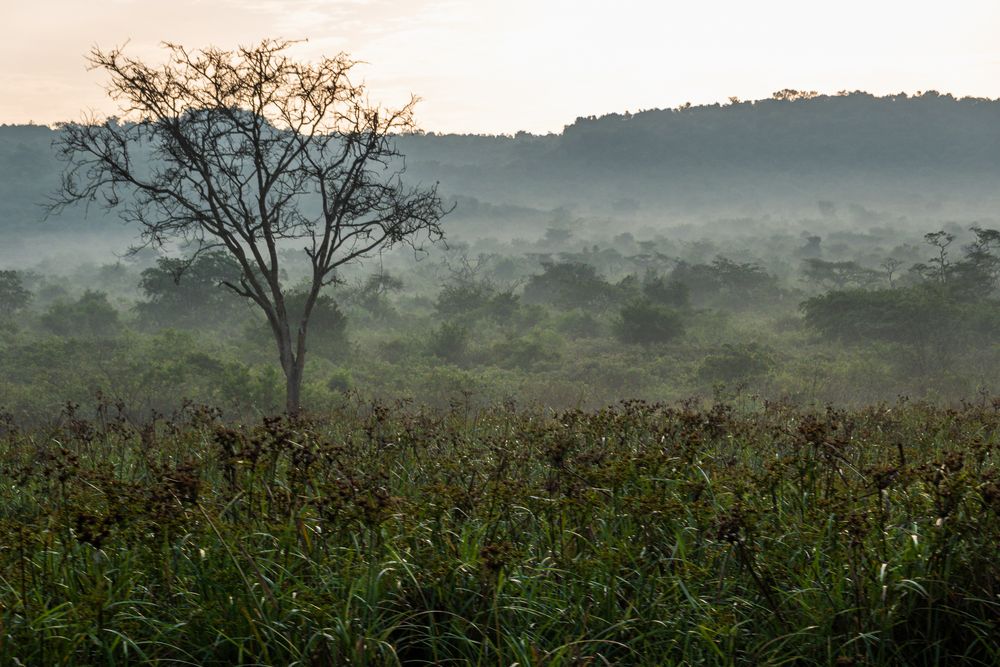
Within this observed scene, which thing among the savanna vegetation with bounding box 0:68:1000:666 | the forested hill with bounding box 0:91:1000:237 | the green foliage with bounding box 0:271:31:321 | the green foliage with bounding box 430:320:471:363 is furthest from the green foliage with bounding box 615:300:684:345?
the forested hill with bounding box 0:91:1000:237

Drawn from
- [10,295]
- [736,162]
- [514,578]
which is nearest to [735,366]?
[514,578]

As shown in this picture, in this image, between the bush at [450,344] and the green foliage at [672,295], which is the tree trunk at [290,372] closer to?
the bush at [450,344]

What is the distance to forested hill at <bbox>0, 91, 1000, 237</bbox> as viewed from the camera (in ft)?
396

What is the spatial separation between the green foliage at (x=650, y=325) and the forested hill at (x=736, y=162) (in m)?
87.3

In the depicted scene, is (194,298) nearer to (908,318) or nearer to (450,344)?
(450,344)

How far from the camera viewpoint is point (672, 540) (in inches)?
186

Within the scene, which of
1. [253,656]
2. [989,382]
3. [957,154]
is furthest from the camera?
[957,154]

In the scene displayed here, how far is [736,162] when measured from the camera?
14138cm

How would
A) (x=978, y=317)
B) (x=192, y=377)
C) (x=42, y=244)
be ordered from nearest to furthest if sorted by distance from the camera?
1. (x=192, y=377)
2. (x=978, y=317)
3. (x=42, y=244)

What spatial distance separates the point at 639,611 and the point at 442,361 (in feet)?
72.1

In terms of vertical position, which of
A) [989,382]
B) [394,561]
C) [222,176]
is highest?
[222,176]

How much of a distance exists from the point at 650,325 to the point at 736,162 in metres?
123

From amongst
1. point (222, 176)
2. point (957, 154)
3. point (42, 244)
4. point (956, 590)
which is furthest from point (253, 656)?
point (957, 154)

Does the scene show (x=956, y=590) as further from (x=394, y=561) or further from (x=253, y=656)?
(x=253, y=656)
